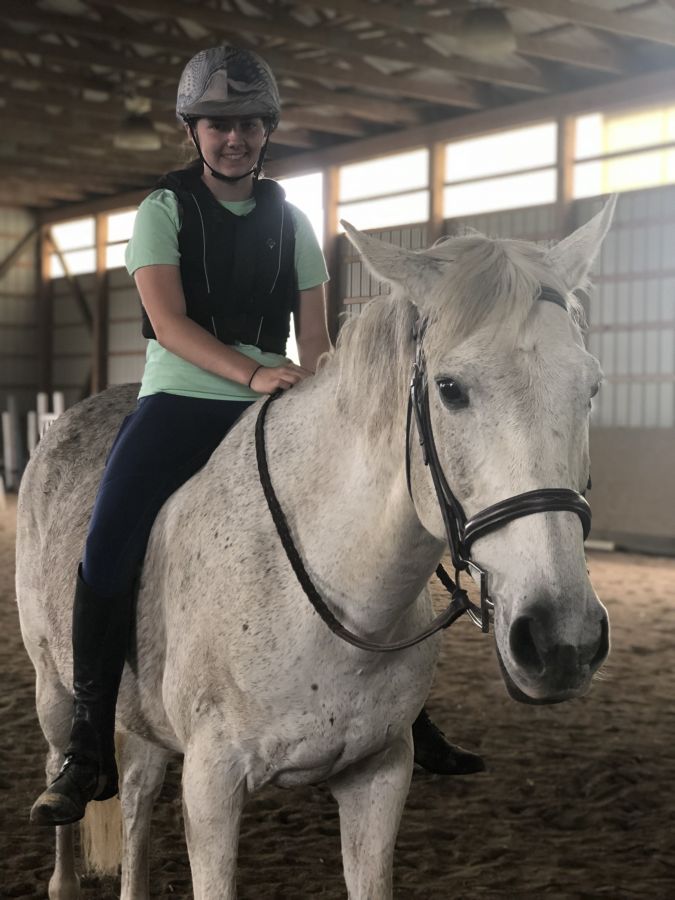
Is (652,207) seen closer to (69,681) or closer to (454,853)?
(454,853)

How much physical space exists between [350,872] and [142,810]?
0.86 m

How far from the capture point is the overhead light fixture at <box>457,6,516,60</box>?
809 centimetres

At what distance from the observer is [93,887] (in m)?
2.92

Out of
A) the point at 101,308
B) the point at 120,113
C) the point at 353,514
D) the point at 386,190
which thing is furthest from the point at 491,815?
the point at 101,308

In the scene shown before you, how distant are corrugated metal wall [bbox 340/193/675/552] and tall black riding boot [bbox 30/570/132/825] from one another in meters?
8.86

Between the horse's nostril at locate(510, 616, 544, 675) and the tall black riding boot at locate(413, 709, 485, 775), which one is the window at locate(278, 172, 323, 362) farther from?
the horse's nostril at locate(510, 616, 544, 675)

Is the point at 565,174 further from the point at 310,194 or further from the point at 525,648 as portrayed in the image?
the point at 525,648

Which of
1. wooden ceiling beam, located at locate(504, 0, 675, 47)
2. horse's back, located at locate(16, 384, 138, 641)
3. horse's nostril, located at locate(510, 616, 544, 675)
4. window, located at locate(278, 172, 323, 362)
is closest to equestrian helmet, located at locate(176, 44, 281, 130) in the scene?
horse's back, located at locate(16, 384, 138, 641)

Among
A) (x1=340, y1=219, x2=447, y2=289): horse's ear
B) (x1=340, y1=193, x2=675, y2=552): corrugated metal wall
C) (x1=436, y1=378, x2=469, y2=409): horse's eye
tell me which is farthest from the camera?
(x1=340, y1=193, x2=675, y2=552): corrugated metal wall

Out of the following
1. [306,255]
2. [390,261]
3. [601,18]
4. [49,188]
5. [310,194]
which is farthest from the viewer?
[49,188]

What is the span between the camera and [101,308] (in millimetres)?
18859

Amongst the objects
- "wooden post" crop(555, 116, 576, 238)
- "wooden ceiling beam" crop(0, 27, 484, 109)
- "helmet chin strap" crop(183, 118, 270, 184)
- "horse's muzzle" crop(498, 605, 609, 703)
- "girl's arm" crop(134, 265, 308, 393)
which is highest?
"wooden ceiling beam" crop(0, 27, 484, 109)

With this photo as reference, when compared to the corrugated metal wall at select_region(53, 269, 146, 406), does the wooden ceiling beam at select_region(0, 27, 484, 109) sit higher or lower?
higher

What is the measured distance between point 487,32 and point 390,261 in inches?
290
